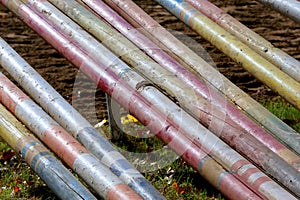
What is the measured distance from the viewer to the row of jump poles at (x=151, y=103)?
3209mm

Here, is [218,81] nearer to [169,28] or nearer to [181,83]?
[181,83]

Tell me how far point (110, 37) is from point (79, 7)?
0.29 m

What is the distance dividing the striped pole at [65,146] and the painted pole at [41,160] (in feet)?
0.11

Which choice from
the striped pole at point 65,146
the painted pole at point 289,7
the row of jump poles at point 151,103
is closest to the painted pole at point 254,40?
the row of jump poles at point 151,103

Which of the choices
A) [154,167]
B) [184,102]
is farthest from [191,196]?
[184,102]

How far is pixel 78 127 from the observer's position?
346 centimetres

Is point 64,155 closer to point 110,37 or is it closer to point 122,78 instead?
point 122,78

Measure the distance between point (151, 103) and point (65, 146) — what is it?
42 centimetres

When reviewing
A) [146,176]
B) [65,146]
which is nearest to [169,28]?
[146,176]

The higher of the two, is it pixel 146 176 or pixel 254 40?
pixel 254 40

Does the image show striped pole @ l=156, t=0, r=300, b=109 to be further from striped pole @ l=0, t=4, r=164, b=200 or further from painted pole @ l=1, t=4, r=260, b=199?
striped pole @ l=0, t=4, r=164, b=200

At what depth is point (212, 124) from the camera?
3.46 m

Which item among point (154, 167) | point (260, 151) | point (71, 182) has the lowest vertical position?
point (154, 167)

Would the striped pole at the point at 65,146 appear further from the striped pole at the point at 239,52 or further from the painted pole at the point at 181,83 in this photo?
the striped pole at the point at 239,52
